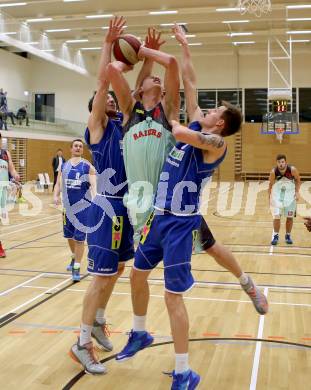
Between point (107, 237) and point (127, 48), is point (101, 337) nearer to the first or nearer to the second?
point (107, 237)

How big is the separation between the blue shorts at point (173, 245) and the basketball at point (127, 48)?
1219 mm

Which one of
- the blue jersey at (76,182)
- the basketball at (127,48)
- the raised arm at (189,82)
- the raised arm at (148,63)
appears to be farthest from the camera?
the blue jersey at (76,182)

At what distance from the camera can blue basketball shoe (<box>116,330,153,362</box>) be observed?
378 centimetres

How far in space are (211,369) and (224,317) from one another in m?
1.34

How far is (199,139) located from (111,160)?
38.0 inches

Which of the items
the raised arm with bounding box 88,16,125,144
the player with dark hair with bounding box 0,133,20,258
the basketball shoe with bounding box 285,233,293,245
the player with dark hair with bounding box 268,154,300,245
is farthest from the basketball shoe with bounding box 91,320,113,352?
the basketball shoe with bounding box 285,233,293,245

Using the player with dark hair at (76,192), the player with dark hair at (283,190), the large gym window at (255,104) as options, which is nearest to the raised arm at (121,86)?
the player with dark hair at (76,192)

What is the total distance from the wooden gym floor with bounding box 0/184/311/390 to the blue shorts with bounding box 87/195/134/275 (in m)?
0.80

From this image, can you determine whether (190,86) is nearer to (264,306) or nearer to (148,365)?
(264,306)

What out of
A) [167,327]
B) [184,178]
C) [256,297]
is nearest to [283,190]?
[167,327]

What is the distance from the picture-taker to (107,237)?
3.83 meters

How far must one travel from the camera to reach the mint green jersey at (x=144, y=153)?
3.64 m

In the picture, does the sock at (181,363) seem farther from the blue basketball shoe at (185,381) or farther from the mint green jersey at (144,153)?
the mint green jersey at (144,153)

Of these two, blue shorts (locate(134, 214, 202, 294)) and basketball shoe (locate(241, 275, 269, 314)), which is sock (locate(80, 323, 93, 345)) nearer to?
blue shorts (locate(134, 214, 202, 294))
